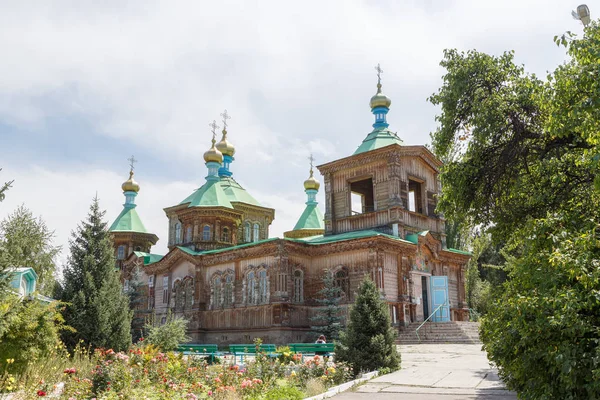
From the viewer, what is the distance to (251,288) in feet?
82.0

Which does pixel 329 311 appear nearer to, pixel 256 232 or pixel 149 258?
pixel 149 258

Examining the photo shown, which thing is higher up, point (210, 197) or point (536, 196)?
point (210, 197)

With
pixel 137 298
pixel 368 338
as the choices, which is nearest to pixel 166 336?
pixel 368 338

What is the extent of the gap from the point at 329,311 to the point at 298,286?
2.30 meters

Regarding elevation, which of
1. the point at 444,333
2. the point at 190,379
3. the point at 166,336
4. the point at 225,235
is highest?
the point at 225,235

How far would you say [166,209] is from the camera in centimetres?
3578

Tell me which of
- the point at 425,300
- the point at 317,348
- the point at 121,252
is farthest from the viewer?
the point at 121,252

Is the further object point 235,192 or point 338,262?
point 235,192

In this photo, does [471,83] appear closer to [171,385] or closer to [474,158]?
[474,158]

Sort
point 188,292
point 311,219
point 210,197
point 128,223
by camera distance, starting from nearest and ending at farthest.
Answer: point 188,292
point 210,197
point 311,219
point 128,223

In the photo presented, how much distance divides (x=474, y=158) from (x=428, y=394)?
15.5ft

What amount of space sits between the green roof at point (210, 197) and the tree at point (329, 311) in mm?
11374

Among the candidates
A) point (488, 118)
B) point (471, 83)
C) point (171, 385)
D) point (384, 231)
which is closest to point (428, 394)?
point (171, 385)

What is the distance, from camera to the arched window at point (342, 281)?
2312cm
